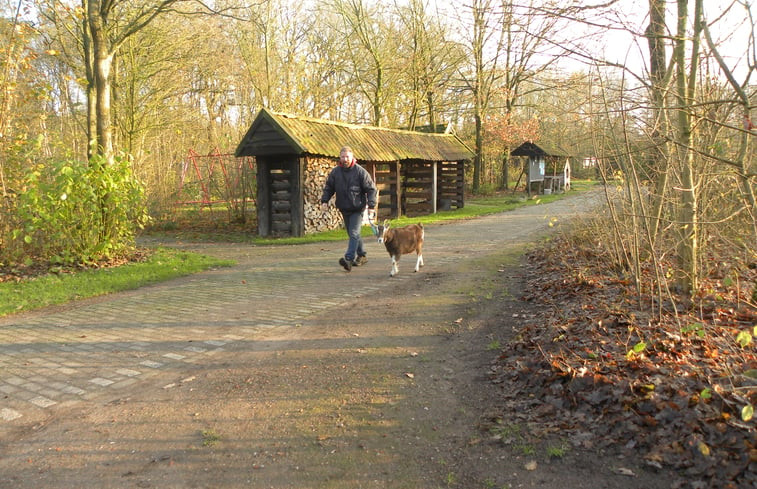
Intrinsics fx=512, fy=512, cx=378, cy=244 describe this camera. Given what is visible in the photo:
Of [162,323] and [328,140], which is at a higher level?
[328,140]

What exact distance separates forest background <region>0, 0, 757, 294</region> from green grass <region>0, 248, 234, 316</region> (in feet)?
3.14

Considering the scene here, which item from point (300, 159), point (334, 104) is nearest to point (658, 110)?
point (300, 159)

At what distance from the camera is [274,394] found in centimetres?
469

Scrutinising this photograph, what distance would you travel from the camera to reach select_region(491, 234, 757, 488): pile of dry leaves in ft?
10.7

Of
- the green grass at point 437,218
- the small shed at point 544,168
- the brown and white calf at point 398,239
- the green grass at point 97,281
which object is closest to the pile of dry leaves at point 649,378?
the green grass at point 437,218

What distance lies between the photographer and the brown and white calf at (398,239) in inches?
382

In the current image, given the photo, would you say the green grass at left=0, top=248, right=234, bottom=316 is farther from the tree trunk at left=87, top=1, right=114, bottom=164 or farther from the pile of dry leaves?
the pile of dry leaves

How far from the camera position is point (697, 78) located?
6.02 meters

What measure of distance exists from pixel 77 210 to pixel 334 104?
18.8 metres

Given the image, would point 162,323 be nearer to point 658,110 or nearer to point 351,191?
point 351,191

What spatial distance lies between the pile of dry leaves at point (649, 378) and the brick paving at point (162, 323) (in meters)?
3.43

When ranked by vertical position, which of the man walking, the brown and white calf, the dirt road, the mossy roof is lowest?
the dirt road

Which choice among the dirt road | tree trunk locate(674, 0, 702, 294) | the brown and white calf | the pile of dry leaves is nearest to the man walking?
the brown and white calf

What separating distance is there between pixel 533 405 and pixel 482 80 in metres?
32.5
